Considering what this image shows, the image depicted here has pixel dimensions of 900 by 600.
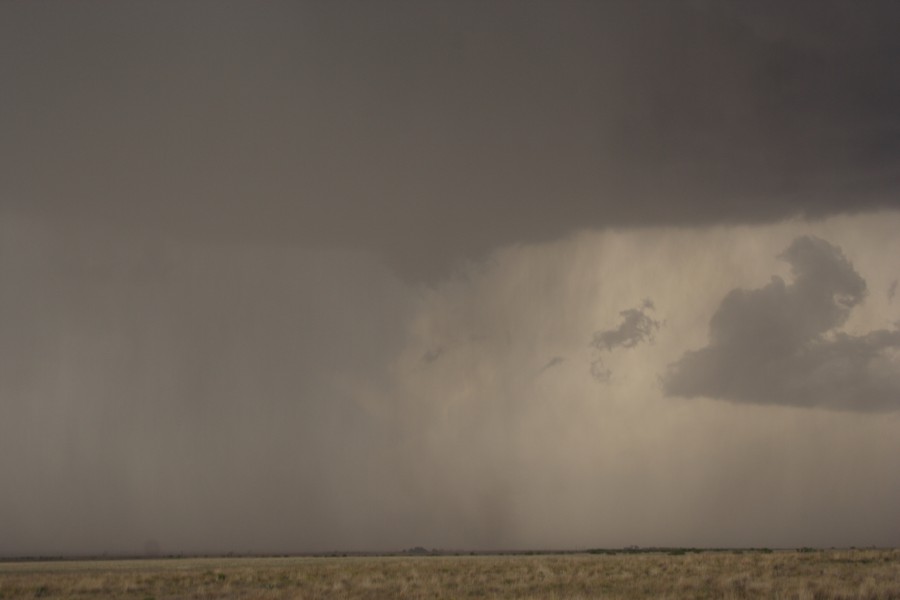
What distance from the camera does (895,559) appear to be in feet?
169

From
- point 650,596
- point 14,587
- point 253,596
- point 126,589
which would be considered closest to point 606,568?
point 650,596

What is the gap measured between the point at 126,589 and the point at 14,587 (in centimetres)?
644

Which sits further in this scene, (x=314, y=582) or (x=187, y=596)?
(x=314, y=582)

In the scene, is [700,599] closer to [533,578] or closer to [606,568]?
[533,578]

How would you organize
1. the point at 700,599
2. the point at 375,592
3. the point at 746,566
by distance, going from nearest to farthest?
the point at 700,599 → the point at 375,592 → the point at 746,566

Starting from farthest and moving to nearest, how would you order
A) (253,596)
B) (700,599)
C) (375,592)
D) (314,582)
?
(314,582) < (375,592) < (253,596) < (700,599)

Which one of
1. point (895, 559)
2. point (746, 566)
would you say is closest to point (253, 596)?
point (746, 566)

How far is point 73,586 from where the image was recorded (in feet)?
145

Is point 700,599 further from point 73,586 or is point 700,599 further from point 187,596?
point 73,586

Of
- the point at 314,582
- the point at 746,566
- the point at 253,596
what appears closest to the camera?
the point at 253,596

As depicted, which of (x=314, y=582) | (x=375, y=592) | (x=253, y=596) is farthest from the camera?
(x=314, y=582)

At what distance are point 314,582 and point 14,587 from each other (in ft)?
57.0

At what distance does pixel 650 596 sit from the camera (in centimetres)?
3512

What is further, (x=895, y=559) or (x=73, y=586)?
(x=895, y=559)
